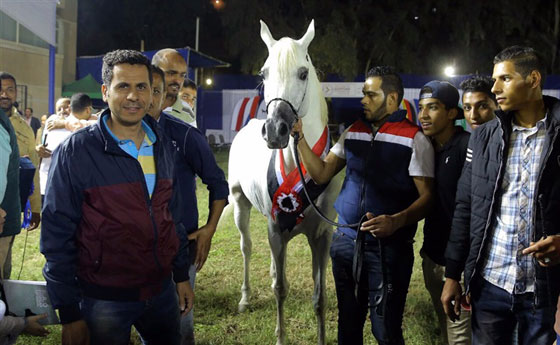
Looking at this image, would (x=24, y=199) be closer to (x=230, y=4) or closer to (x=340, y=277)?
(x=340, y=277)

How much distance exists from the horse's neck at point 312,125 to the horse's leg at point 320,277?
27.9 inches

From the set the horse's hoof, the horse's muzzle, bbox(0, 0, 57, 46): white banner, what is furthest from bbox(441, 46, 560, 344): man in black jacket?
bbox(0, 0, 57, 46): white banner

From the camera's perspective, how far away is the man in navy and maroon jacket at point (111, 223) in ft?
6.37

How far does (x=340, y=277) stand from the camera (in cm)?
296

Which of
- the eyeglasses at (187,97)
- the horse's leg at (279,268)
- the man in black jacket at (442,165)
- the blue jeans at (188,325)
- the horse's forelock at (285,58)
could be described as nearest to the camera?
the man in black jacket at (442,165)

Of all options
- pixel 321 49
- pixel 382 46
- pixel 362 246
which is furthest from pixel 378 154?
pixel 382 46

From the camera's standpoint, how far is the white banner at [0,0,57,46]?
20.2 feet

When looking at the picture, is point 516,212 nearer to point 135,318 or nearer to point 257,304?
point 135,318

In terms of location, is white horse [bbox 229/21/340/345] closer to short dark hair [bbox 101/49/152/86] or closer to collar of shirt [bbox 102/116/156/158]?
collar of shirt [bbox 102/116/156/158]

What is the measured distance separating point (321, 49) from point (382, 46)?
370 cm

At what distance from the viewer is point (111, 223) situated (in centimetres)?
199

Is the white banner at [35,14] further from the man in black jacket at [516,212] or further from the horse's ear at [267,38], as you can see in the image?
the man in black jacket at [516,212]

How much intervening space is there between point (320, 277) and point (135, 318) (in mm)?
2081

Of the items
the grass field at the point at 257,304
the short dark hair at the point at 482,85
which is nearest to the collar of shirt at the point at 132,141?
the short dark hair at the point at 482,85
